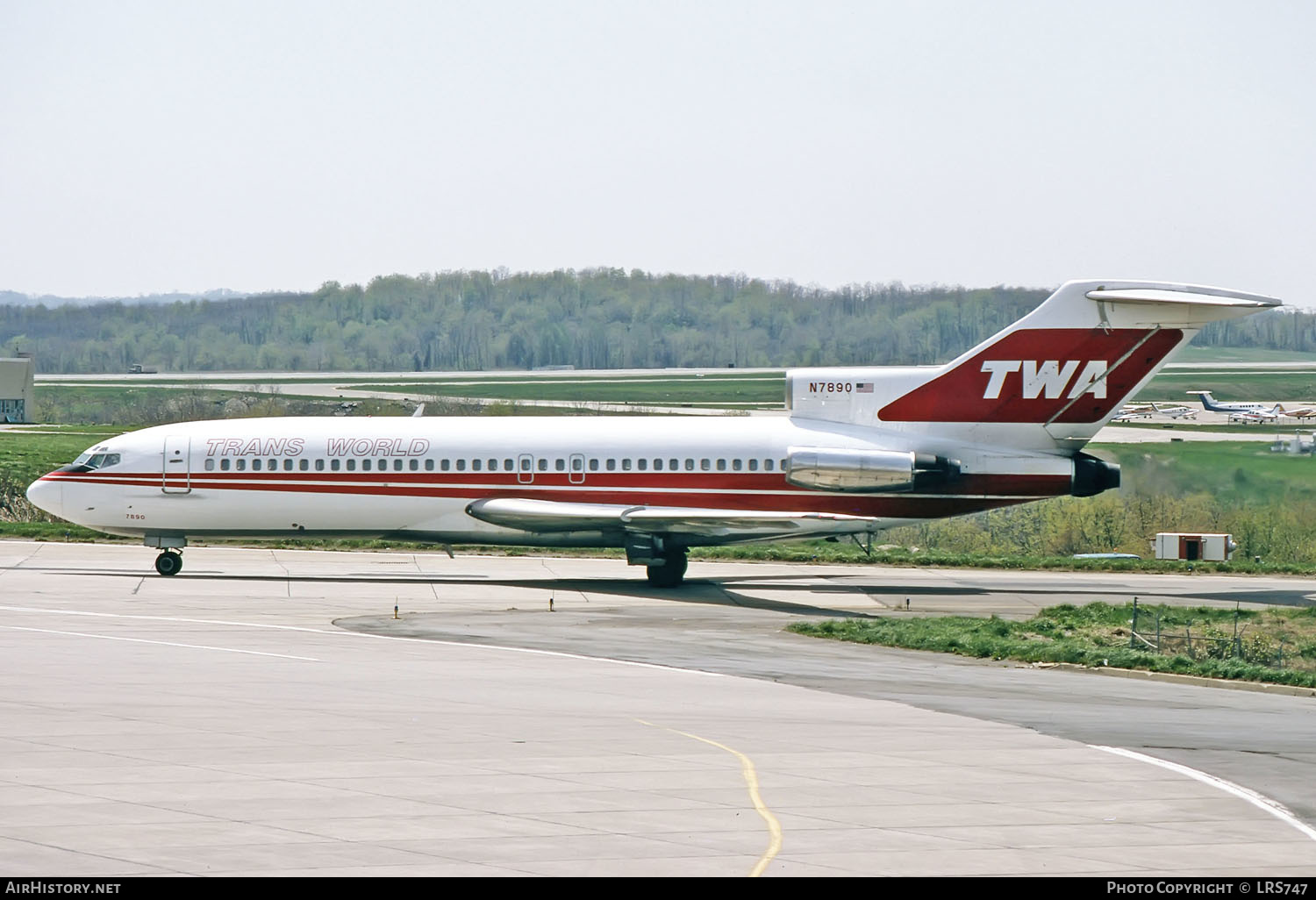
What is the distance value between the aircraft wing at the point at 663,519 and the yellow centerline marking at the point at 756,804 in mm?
16014

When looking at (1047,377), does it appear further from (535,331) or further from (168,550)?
(535,331)

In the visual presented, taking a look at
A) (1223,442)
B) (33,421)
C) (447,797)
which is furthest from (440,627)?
(33,421)

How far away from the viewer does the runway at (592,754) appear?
10836 millimetres

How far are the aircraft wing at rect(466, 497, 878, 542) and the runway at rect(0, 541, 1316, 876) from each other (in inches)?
181

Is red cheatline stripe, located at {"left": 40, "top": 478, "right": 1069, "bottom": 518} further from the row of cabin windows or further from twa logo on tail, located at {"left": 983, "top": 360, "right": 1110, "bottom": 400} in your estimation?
twa logo on tail, located at {"left": 983, "top": 360, "right": 1110, "bottom": 400}

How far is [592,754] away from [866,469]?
62.8 feet

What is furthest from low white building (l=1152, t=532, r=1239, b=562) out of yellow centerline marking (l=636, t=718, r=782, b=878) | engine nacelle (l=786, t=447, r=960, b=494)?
yellow centerline marking (l=636, t=718, r=782, b=878)

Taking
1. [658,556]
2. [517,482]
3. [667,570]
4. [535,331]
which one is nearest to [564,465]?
[517,482]

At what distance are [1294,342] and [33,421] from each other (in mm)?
105742

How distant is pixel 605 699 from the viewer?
18156 millimetres

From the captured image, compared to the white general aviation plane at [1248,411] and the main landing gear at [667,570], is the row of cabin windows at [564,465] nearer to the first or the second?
the main landing gear at [667,570]

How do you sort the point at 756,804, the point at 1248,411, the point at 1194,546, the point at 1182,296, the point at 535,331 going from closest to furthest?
1. the point at 756,804
2. the point at 1182,296
3. the point at 1194,546
4. the point at 1248,411
5. the point at 535,331

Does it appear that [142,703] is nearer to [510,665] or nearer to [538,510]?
[510,665]

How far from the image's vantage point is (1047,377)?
3322 cm
